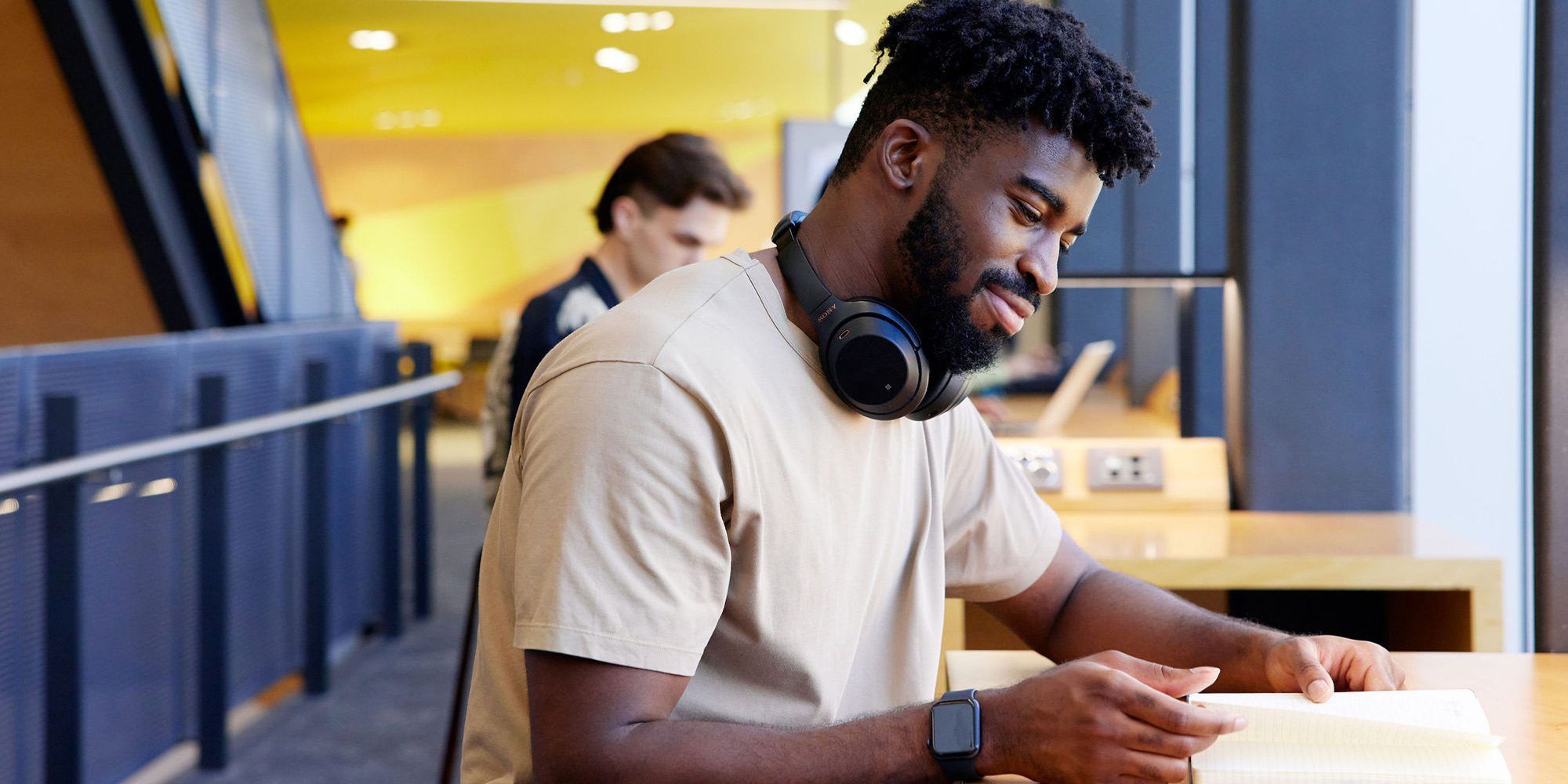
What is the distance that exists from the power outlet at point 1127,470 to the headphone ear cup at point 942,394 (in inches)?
50.8

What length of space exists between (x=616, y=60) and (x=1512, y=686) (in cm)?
861

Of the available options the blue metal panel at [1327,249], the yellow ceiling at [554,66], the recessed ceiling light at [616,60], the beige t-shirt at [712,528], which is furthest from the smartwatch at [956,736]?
the recessed ceiling light at [616,60]

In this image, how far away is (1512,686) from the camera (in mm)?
1345

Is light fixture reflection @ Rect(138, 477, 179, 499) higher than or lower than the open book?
higher

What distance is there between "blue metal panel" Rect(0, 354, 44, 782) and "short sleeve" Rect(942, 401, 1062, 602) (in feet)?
5.79

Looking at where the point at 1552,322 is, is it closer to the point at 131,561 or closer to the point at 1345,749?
the point at 1345,749

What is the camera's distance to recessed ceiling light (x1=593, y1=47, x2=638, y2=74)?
9.04 metres

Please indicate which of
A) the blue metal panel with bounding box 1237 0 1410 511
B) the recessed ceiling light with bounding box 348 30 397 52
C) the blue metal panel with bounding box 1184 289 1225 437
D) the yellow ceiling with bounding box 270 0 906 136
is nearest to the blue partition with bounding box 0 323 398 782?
the blue metal panel with bounding box 1237 0 1410 511

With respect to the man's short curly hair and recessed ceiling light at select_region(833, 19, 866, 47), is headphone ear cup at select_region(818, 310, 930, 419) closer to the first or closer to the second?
the man's short curly hair

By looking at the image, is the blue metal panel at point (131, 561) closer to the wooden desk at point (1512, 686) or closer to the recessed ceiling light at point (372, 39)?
the wooden desk at point (1512, 686)

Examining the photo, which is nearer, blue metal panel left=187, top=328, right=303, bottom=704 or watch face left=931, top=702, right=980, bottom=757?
watch face left=931, top=702, right=980, bottom=757

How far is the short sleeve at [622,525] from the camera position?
978 mm

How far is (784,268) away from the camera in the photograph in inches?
48.7

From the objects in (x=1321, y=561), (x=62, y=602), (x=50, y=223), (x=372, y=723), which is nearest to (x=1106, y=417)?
(x=372, y=723)
